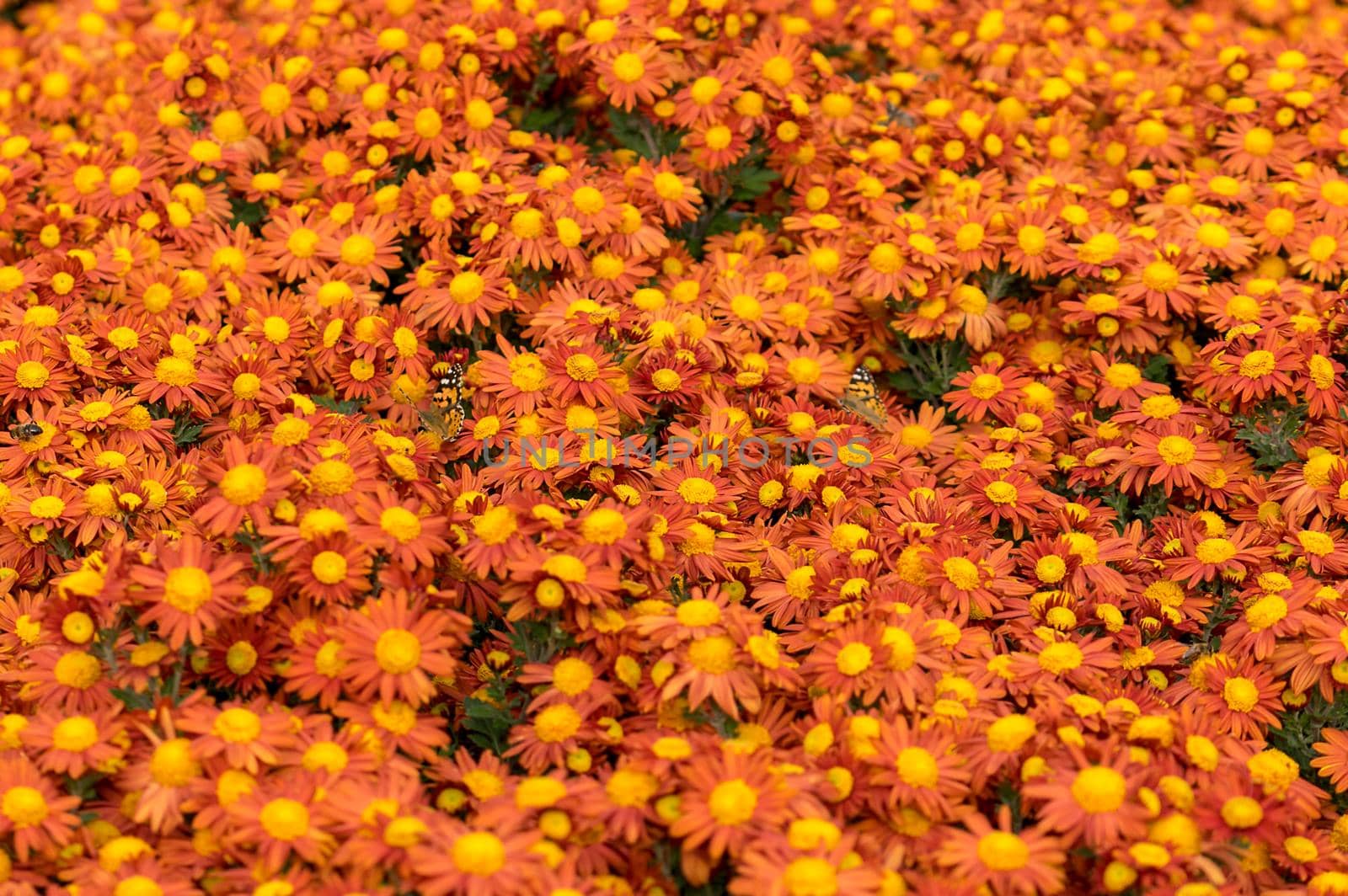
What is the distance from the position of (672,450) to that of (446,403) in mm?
684

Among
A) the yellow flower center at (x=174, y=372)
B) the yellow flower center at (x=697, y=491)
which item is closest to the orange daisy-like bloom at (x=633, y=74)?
the yellow flower center at (x=697, y=491)

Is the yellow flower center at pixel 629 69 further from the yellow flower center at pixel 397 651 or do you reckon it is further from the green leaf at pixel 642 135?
the yellow flower center at pixel 397 651

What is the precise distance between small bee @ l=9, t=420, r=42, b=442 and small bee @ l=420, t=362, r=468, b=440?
1.02 metres

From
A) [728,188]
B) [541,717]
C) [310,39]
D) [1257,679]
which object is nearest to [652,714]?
[541,717]

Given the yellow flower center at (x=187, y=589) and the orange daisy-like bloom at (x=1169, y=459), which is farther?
the orange daisy-like bloom at (x=1169, y=459)

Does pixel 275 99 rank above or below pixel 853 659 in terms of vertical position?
above

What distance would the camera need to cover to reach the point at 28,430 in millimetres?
3529

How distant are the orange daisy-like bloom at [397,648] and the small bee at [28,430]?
4.33 ft

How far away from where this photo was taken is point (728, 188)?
4578 mm

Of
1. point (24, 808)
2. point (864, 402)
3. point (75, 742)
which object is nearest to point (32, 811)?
point (24, 808)

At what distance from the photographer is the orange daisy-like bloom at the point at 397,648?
108 inches

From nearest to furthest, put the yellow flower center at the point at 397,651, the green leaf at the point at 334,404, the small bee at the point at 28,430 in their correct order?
the yellow flower center at the point at 397,651 < the small bee at the point at 28,430 < the green leaf at the point at 334,404

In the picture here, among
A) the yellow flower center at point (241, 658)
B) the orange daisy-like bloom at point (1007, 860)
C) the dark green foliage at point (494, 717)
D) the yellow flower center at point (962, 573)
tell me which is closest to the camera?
the orange daisy-like bloom at point (1007, 860)

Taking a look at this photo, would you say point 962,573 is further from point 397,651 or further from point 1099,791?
point 397,651
